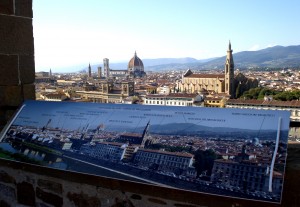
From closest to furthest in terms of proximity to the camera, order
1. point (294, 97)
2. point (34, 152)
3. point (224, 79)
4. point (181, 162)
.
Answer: point (181, 162), point (34, 152), point (294, 97), point (224, 79)

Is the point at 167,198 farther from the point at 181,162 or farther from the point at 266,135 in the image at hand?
the point at 266,135

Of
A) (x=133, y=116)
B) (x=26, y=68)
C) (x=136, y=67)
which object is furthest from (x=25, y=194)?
(x=136, y=67)

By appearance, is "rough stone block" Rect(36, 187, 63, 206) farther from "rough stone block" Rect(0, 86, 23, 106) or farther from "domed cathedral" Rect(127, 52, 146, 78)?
"domed cathedral" Rect(127, 52, 146, 78)

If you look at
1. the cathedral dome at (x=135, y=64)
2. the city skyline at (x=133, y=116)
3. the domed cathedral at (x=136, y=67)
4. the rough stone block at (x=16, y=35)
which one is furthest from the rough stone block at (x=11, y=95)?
the cathedral dome at (x=135, y=64)

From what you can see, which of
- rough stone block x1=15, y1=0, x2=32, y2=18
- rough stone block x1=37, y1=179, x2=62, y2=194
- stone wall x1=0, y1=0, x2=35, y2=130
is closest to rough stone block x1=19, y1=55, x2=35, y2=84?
stone wall x1=0, y1=0, x2=35, y2=130

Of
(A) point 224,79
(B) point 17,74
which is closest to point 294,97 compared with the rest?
(A) point 224,79
